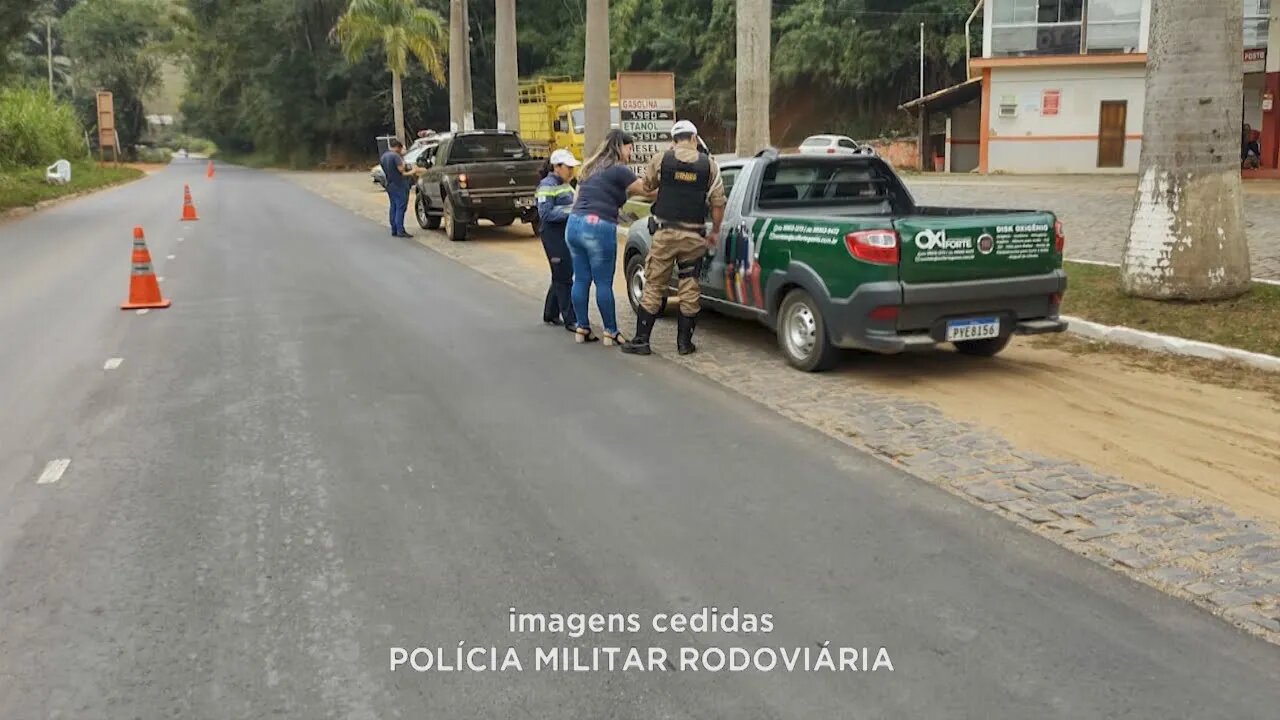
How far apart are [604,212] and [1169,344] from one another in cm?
471

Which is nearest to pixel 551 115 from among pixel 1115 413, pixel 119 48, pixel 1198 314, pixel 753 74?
pixel 753 74

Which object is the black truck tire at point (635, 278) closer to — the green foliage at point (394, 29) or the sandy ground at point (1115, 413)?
the sandy ground at point (1115, 413)

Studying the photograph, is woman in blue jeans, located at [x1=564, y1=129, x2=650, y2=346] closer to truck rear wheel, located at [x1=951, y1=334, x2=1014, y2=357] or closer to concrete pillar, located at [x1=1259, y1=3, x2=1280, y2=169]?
truck rear wheel, located at [x1=951, y1=334, x2=1014, y2=357]

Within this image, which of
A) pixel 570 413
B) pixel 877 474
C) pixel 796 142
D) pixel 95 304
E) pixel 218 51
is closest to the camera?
pixel 877 474

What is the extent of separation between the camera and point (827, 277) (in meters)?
8.12

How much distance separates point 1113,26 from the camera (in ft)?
111

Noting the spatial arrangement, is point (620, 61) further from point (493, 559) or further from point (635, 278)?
point (493, 559)

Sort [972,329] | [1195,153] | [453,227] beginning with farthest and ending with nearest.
→ [453,227] → [1195,153] → [972,329]

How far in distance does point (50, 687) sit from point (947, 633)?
319 centimetres

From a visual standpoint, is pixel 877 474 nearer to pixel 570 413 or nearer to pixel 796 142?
pixel 570 413

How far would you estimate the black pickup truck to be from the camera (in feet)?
62.2

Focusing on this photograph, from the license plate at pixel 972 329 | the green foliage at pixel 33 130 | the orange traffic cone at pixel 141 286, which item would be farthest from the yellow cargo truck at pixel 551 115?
the license plate at pixel 972 329

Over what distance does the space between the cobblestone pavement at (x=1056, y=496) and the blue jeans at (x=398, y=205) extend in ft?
40.1

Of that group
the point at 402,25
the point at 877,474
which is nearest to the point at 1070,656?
the point at 877,474
